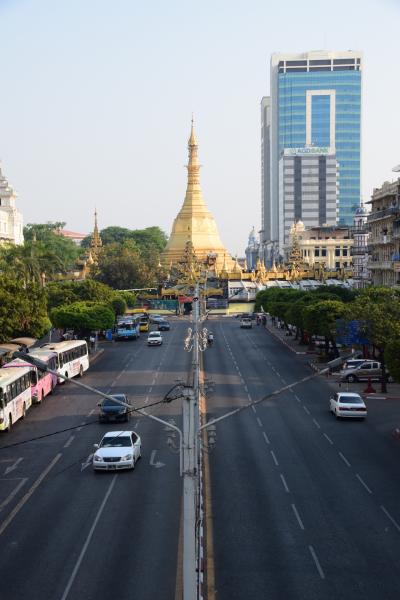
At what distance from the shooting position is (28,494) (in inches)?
1176

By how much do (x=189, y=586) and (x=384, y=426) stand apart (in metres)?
26.2

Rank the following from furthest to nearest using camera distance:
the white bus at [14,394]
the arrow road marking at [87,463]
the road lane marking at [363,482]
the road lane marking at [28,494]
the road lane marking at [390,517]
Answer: the white bus at [14,394] → the arrow road marking at [87,463] → the road lane marking at [363,482] → the road lane marking at [28,494] → the road lane marking at [390,517]

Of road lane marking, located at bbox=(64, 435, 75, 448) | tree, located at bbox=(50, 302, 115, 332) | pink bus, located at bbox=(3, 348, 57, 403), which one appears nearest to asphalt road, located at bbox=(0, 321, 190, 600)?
road lane marking, located at bbox=(64, 435, 75, 448)

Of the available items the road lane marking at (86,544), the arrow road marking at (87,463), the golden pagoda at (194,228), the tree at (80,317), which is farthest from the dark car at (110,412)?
the golden pagoda at (194,228)

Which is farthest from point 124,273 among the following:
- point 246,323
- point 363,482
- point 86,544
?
point 86,544

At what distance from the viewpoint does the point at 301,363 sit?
70.3 meters

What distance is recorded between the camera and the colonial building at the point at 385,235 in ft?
299

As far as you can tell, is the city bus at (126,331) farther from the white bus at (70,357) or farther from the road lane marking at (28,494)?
the road lane marking at (28,494)

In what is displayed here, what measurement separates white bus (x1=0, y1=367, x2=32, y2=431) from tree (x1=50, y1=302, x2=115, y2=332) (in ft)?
101

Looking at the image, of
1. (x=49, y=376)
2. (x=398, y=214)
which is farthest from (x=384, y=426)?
(x=398, y=214)

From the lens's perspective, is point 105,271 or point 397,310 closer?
point 397,310

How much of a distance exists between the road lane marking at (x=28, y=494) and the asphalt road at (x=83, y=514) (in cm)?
3

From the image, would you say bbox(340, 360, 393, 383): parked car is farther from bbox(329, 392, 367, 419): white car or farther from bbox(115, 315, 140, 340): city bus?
bbox(115, 315, 140, 340): city bus

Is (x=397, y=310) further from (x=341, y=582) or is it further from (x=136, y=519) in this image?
(x=341, y=582)
